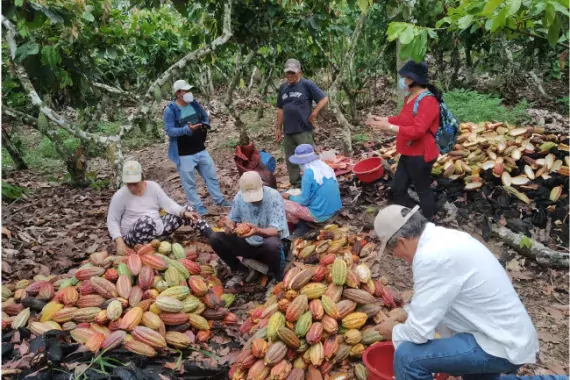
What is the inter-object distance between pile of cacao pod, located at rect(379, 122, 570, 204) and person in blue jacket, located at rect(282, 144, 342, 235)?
162 cm

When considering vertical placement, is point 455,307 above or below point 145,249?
above

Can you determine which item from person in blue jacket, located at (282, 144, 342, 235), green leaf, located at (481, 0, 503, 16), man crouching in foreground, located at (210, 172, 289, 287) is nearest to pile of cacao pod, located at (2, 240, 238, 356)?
man crouching in foreground, located at (210, 172, 289, 287)

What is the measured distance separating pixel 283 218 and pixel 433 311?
2084 millimetres

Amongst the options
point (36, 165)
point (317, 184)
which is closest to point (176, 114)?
point (317, 184)

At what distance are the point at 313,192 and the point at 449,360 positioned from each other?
2586 millimetres

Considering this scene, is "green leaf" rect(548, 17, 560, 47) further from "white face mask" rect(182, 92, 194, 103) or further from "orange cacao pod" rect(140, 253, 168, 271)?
"white face mask" rect(182, 92, 194, 103)

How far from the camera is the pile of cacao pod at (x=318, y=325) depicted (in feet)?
10.1

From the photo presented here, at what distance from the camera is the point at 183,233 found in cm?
507

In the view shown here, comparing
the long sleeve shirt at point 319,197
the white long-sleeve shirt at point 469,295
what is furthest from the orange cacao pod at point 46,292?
the white long-sleeve shirt at point 469,295

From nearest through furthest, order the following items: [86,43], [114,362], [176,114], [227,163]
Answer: [114,362] < [176,114] < [86,43] < [227,163]

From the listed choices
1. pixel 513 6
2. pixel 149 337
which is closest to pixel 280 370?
pixel 149 337

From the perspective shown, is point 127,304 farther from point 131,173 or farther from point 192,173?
point 192,173

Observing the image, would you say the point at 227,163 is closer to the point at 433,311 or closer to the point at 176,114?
the point at 176,114

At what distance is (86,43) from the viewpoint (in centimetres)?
681
